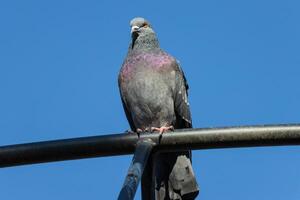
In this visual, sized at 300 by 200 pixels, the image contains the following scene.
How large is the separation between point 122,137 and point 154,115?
415 centimetres

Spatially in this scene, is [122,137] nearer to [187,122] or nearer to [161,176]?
[161,176]

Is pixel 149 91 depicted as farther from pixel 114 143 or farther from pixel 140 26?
pixel 114 143

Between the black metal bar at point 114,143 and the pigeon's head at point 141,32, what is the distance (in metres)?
5.01

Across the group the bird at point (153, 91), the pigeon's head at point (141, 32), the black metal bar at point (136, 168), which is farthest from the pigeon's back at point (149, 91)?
the black metal bar at point (136, 168)

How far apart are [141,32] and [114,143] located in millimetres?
5222

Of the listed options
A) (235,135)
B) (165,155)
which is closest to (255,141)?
(235,135)

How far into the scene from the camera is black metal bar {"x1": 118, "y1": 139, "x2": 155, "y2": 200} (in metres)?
2.72

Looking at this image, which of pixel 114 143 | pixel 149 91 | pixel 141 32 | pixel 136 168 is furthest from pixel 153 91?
pixel 136 168

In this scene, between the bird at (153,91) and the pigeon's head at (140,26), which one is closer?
the bird at (153,91)

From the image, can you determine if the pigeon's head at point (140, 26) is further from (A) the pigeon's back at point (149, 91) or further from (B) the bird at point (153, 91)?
(A) the pigeon's back at point (149, 91)

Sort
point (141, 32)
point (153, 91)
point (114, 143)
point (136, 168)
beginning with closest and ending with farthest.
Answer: point (136, 168), point (114, 143), point (153, 91), point (141, 32)

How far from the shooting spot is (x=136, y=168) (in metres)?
3.14

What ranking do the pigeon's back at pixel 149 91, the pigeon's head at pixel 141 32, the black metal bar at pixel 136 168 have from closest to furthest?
the black metal bar at pixel 136 168 → the pigeon's back at pixel 149 91 → the pigeon's head at pixel 141 32

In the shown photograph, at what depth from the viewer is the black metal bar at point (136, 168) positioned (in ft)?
8.94
